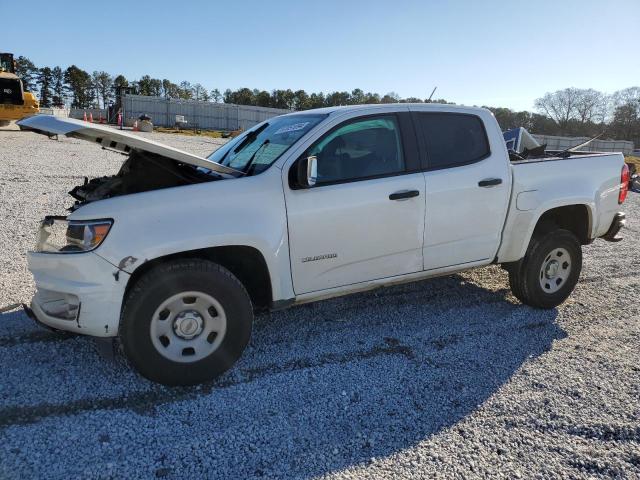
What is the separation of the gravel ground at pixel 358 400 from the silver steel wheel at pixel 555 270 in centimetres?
29

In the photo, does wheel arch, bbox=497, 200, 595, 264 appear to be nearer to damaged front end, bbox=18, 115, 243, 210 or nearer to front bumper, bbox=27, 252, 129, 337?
damaged front end, bbox=18, 115, 243, 210

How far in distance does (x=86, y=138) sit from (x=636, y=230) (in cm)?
1024

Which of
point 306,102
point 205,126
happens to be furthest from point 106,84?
point 205,126

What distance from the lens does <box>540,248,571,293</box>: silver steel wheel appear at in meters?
4.83

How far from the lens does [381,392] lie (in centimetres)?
338

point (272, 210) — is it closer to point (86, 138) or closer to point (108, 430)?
point (86, 138)

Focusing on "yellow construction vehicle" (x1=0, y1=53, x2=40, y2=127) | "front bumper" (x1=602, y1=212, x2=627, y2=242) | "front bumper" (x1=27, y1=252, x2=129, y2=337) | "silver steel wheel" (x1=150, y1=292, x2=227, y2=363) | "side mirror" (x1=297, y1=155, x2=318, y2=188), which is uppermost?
"yellow construction vehicle" (x1=0, y1=53, x2=40, y2=127)

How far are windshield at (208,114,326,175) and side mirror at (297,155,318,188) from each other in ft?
0.98

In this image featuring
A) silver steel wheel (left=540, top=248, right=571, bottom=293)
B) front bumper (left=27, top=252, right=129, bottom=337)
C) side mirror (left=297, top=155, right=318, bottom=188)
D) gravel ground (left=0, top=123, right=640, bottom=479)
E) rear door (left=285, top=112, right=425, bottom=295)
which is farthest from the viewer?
silver steel wheel (left=540, top=248, right=571, bottom=293)

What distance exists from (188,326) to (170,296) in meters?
0.26

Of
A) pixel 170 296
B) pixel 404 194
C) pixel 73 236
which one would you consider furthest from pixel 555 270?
pixel 73 236

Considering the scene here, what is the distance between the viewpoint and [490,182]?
4277 millimetres

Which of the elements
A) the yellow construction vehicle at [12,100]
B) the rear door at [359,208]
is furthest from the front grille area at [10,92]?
the rear door at [359,208]

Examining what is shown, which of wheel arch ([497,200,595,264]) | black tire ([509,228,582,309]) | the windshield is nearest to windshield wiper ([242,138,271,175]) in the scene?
the windshield
